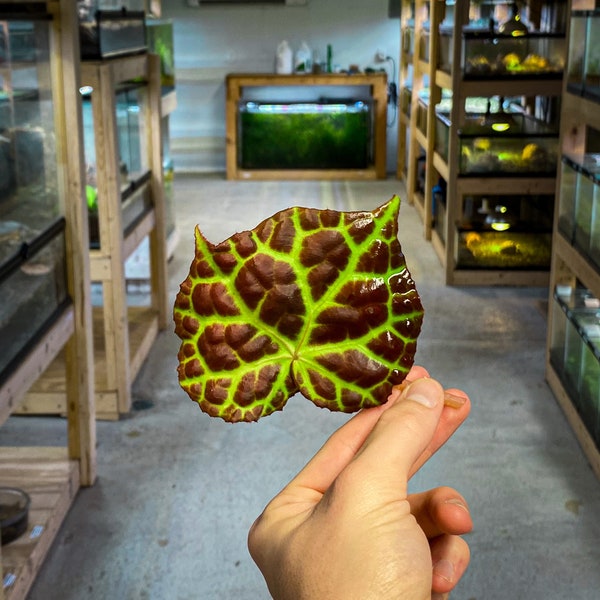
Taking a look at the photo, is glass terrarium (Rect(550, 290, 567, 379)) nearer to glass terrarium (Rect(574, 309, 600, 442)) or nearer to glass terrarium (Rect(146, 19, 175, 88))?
glass terrarium (Rect(574, 309, 600, 442))

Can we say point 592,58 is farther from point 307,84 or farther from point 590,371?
point 307,84

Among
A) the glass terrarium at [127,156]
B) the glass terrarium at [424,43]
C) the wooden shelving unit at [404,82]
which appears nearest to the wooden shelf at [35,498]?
the glass terrarium at [127,156]

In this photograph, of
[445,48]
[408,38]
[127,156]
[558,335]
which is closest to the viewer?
[558,335]

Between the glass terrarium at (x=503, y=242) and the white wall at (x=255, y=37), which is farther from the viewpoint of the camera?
the white wall at (x=255, y=37)

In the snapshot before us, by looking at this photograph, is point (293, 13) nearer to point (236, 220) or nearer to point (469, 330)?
point (236, 220)

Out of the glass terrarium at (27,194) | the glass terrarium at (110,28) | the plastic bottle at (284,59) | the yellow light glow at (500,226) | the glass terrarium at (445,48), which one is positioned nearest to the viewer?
the glass terrarium at (27,194)

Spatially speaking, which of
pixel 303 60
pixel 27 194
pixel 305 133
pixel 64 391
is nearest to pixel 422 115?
pixel 305 133

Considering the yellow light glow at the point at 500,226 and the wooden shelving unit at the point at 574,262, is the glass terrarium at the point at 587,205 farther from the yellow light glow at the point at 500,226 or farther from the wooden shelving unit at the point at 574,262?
the yellow light glow at the point at 500,226

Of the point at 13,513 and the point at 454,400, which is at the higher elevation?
the point at 454,400
